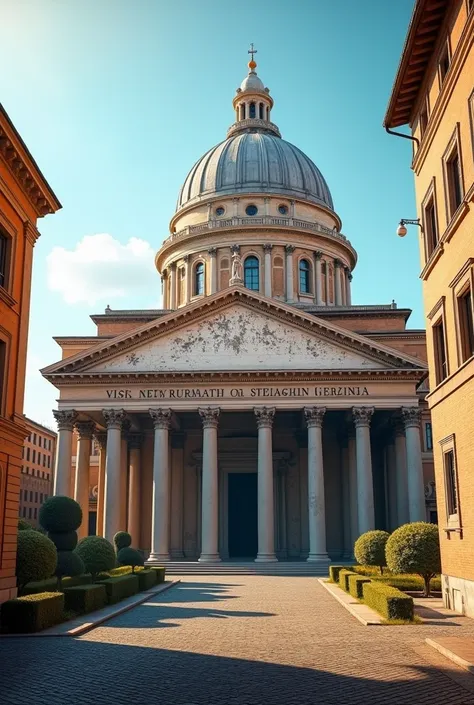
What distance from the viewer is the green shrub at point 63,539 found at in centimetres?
2570

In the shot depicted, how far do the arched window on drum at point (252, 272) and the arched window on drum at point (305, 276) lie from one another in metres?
3.48

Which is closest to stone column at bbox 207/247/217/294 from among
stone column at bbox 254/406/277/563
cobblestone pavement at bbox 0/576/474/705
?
stone column at bbox 254/406/277/563

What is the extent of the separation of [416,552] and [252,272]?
40.9m

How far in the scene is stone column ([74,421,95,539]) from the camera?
42.5m

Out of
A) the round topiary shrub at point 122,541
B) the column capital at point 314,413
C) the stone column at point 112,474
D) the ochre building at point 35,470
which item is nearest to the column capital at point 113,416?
the stone column at point 112,474

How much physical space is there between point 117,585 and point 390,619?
8416 millimetres

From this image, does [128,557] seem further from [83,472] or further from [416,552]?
[416,552]

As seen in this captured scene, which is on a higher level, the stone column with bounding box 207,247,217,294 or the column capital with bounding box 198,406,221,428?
the stone column with bounding box 207,247,217,294

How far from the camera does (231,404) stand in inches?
1617

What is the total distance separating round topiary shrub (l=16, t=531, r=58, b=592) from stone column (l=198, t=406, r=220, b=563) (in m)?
19.4

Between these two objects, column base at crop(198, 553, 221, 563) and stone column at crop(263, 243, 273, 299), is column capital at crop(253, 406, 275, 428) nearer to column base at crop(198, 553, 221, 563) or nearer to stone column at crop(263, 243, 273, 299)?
column base at crop(198, 553, 221, 563)

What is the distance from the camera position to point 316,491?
40219 mm

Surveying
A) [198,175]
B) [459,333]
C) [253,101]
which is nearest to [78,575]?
[459,333]

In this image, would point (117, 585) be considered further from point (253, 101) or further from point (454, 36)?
point (253, 101)
